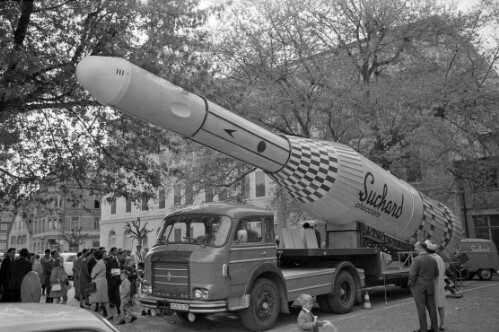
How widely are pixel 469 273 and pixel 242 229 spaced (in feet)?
46.1

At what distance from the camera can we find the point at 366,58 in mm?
17953

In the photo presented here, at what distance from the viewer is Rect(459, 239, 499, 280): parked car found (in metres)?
19.2

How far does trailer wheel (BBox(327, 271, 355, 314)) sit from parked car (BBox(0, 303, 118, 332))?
8.95 m

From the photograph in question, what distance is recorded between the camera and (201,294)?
849 cm

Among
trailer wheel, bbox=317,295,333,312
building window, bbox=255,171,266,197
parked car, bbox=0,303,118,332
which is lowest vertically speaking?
trailer wheel, bbox=317,295,333,312

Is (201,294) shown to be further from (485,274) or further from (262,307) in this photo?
(485,274)

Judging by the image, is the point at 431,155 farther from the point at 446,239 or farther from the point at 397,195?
the point at 397,195

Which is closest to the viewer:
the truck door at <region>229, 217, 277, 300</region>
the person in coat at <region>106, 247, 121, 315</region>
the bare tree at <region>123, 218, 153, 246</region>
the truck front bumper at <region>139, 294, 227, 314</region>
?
the truck front bumper at <region>139, 294, 227, 314</region>

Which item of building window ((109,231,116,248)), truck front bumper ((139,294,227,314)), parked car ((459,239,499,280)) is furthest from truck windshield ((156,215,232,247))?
building window ((109,231,116,248))

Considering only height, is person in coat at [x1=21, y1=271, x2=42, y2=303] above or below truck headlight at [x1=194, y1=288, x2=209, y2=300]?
above

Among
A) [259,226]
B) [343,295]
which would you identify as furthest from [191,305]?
[343,295]

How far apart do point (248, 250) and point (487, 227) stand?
22574 mm

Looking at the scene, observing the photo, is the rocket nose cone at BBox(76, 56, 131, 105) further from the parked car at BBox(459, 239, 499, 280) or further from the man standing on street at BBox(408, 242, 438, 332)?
the parked car at BBox(459, 239, 499, 280)

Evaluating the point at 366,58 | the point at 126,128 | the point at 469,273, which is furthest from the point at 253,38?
the point at 469,273
